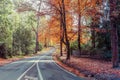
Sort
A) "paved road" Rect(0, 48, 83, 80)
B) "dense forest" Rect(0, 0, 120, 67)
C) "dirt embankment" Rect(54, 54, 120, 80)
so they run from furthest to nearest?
"dense forest" Rect(0, 0, 120, 67), "paved road" Rect(0, 48, 83, 80), "dirt embankment" Rect(54, 54, 120, 80)

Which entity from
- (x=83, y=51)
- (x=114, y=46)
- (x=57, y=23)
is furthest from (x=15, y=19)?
(x=114, y=46)

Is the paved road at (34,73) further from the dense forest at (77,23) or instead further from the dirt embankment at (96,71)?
the dense forest at (77,23)

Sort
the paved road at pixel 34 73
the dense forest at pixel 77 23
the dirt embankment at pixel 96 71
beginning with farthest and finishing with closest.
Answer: the dense forest at pixel 77 23 → the paved road at pixel 34 73 → the dirt embankment at pixel 96 71

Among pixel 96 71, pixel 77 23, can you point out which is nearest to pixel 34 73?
pixel 96 71

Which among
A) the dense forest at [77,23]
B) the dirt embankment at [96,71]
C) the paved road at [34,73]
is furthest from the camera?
the dense forest at [77,23]

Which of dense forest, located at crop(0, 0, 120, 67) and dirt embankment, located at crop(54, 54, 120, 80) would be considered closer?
dirt embankment, located at crop(54, 54, 120, 80)

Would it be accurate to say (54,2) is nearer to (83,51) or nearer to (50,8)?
(50,8)

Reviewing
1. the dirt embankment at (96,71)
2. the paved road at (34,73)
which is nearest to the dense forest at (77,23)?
the dirt embankment at (96,71)

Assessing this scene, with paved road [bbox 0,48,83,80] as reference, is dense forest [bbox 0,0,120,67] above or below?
above

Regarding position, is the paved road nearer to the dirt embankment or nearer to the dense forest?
the dirt embankment

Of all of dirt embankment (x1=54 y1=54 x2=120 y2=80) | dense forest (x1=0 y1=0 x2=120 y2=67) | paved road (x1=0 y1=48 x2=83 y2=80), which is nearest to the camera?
dirt embankment (x1=54 y1=54 x2=120 y2=80)

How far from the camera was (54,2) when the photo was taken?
44.9 m

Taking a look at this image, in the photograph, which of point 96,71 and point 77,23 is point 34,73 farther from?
point 77,23

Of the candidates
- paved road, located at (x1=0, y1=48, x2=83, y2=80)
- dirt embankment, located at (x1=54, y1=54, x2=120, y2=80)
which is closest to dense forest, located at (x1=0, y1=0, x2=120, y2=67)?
dirt embankment, located at (x1=54, y1=54, x2=120, y2=80)
